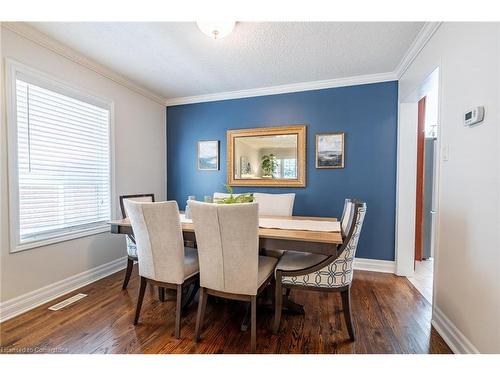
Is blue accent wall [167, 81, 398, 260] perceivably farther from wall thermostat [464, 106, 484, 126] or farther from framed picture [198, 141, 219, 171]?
wall thermostat [464, 106, 484, 126]

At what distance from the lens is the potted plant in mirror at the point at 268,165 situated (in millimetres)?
3326

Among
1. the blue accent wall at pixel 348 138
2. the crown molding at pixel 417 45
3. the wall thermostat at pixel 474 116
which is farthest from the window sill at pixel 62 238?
the crown molding at pixel 417 45

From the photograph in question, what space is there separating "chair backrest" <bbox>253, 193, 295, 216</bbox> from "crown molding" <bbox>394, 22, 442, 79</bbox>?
179cm

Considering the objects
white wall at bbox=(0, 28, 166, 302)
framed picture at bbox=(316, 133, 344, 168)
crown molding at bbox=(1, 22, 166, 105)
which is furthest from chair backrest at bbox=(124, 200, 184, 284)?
framed picture at bbox=(316, 133, 344, 168)

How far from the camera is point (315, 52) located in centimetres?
235

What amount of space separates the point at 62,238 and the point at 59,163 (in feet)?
2.44

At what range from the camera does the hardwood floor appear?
1561 millimetres

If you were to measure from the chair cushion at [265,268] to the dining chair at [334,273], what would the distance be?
0.23 feet

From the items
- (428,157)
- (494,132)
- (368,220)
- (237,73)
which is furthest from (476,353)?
(237,73)

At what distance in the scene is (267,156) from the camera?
335cm

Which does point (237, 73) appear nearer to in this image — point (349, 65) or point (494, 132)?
point (349, 65)

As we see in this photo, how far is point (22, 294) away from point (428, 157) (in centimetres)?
497

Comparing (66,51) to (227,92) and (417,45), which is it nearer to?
(227,92)
